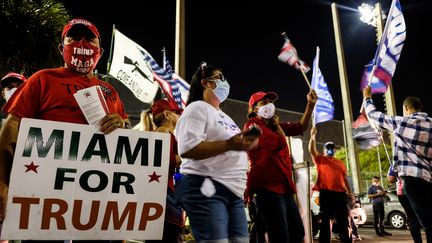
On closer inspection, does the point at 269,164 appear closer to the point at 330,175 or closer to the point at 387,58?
the point at 387,58

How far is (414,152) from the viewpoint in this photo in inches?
182

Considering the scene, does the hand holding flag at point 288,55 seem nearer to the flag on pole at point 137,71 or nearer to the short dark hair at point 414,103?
the short dark hair at point 414,103

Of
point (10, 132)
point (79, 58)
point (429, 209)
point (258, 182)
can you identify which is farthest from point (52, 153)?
point (429, 209)

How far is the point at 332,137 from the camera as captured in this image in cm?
2550

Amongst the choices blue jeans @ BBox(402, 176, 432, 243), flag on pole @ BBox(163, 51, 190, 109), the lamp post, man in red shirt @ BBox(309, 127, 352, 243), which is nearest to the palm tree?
flag on pole @ BBox(163, 51, 190, 109)

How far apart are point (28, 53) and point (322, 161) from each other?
6.27m

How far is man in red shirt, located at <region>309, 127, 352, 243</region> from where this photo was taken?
20.6ft

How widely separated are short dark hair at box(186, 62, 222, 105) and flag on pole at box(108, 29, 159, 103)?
4.25 metres

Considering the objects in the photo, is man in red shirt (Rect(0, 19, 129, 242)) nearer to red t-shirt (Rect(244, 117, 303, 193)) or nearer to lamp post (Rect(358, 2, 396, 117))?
red t-shirt (Rect(244, 117, 303, 193))

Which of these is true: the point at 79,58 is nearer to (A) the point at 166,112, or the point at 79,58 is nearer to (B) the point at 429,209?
(A) the point at 166,112

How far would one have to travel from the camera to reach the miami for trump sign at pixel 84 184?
2082 millimetres

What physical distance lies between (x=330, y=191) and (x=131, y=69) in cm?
400

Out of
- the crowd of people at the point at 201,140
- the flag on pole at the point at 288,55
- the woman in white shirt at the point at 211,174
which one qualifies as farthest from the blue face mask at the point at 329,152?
the woman in white shirt at the point at 211,174

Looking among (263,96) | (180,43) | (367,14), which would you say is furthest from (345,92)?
(263,96)
